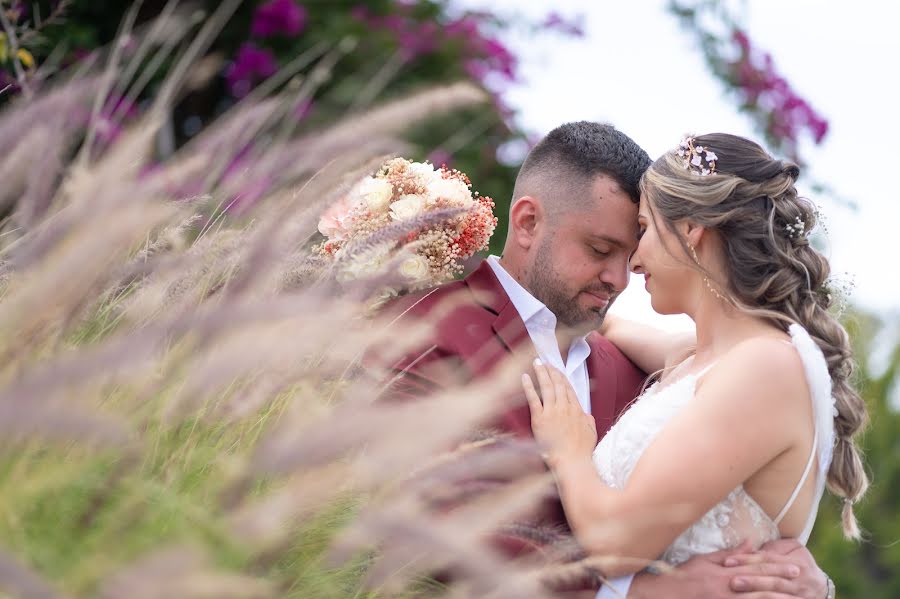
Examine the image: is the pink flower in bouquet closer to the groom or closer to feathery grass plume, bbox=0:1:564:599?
the groom

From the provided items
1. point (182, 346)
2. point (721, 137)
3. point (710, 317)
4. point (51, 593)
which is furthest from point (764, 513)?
point (51, 593)

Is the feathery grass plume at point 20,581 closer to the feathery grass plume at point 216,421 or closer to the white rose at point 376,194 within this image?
the feathery grass plume at point 216,421

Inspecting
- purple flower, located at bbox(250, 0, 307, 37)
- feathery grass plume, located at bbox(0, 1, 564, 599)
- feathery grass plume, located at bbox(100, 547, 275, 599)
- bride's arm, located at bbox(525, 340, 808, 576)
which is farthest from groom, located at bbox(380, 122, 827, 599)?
purple flower, located at bbox(250, 0, 307, 37)

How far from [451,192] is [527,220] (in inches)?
21.1

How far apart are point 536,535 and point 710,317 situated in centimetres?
166

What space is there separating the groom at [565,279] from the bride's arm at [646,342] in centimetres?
14

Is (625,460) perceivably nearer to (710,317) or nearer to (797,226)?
(710,317)

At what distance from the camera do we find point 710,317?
342 centimetres

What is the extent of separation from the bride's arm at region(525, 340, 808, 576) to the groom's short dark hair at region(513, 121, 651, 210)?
1.01 m

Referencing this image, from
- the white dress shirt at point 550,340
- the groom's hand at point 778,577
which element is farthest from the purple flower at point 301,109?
the groom's hand at point 778,577

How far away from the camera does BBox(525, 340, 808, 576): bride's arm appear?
2.86m

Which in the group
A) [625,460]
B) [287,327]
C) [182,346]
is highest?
[287,327]

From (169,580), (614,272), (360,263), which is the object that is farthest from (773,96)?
(169,580)

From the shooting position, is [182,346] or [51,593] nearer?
[51,593]
